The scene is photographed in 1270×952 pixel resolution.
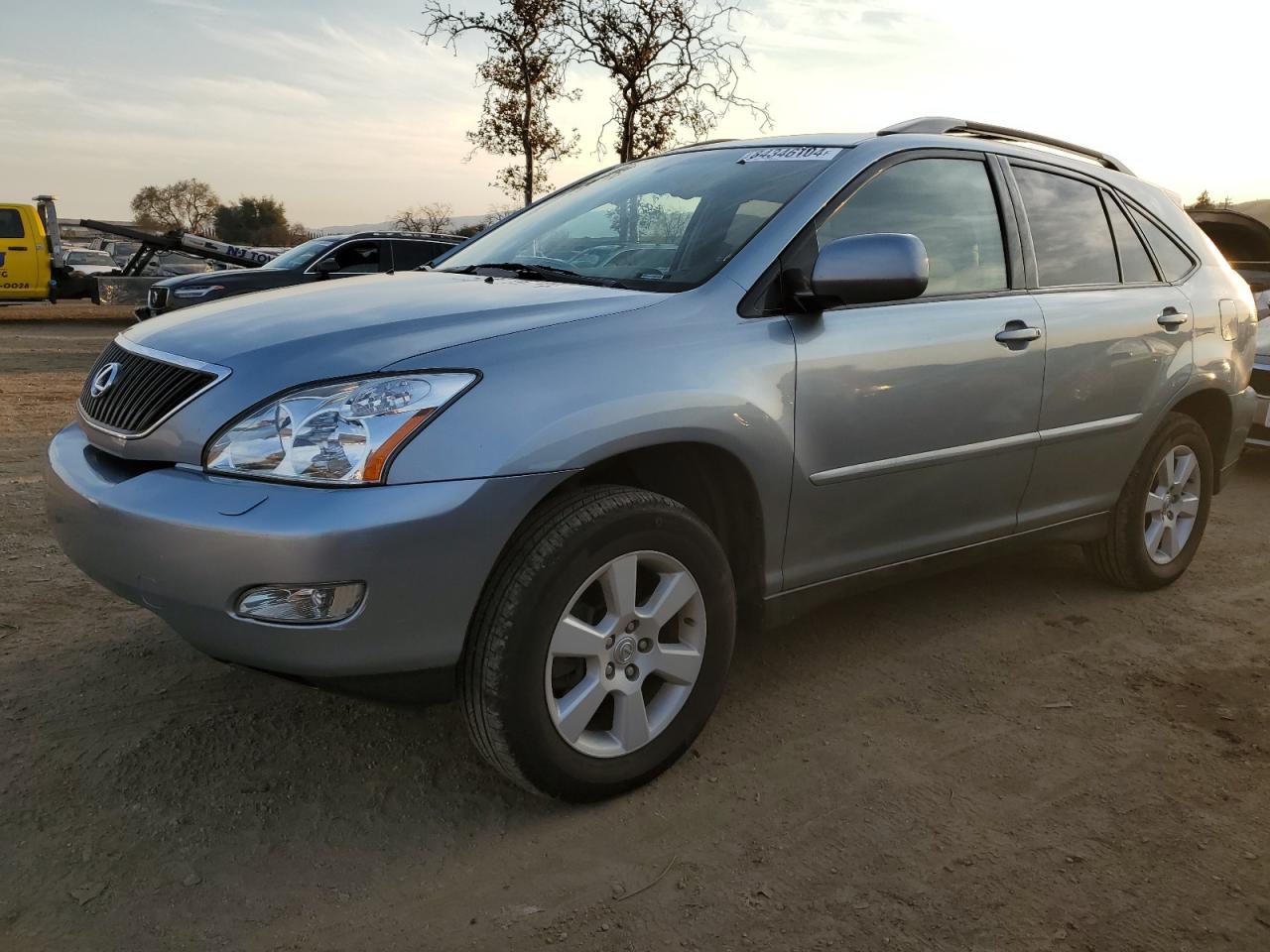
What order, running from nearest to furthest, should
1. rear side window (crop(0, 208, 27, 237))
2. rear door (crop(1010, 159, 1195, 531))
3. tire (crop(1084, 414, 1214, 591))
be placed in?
rear door (crop(1010, 159, 1195, 531)) → tire (crop(1084, 414, 1214, 591)) → rear side window (crop(0, 208, 27, 237))

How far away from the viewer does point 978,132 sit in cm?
365

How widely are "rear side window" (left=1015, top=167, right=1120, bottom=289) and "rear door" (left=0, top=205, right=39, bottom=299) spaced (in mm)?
17053

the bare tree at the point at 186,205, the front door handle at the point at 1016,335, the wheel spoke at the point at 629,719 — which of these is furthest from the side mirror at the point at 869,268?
the bare tree at the point at 186,205

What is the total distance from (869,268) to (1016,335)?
91cm

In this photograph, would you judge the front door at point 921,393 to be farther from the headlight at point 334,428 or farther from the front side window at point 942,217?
the headlight at point 334,428

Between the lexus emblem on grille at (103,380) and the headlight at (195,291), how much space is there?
838 centimetres

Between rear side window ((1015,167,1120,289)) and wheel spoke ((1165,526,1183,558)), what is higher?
rear side window ((1015,167,1120,289))

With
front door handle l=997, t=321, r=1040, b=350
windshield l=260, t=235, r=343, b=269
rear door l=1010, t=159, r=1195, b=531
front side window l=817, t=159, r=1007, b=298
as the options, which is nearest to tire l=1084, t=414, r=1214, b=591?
rear door l=1010, t=159, r=1195, b=531

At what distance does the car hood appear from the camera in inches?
89.0

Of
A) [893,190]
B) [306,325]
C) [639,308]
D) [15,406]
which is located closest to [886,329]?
[893,190]

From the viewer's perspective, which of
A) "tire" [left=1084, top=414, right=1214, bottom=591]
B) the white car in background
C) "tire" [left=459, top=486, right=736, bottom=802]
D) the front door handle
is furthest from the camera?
the white car in background

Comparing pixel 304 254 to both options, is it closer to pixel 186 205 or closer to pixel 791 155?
pixel 791 155

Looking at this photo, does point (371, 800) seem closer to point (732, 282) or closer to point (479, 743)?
point (479, 743)

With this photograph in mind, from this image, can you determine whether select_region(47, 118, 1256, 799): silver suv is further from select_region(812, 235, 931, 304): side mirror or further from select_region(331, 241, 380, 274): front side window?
select_region(331, 241, 380, 274): front side window
